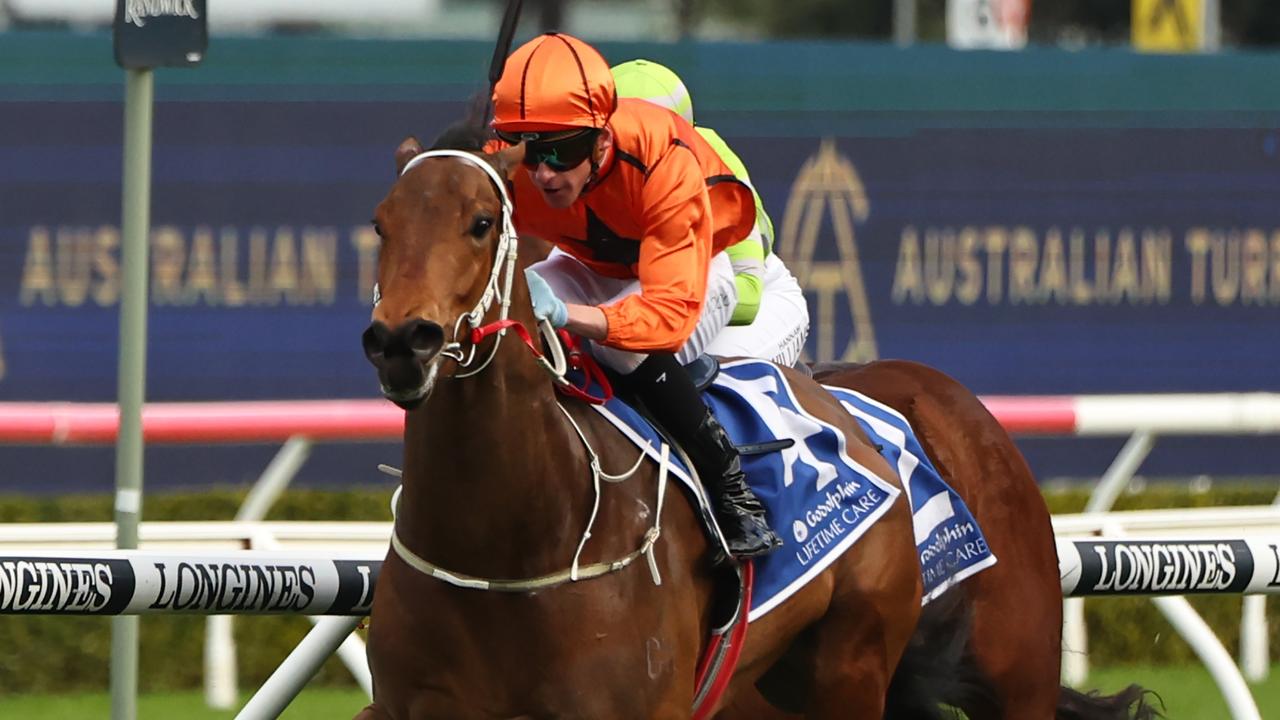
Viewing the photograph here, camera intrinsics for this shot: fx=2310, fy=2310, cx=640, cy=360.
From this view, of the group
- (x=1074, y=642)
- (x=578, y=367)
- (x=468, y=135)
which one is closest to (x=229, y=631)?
(x=1074, y=642)

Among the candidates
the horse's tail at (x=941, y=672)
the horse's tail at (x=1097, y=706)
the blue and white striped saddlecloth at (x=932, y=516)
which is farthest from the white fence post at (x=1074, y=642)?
the blue and white striped saddlecloth at (x=932, y=516)

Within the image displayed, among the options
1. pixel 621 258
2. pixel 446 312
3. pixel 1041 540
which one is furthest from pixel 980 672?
pixel 446 312

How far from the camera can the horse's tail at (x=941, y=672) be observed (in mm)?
4439

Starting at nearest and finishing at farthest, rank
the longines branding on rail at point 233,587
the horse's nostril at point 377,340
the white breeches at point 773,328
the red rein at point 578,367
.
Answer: the horse's nostril at point 377,340
the red rein at point 578,367
the longines branding on rail at point 233,587
the white breeches at point 773,328

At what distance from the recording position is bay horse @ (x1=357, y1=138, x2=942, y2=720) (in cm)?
321

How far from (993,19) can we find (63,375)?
7.50 m

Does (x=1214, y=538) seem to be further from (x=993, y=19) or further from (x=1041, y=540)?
(x=993, y=19)

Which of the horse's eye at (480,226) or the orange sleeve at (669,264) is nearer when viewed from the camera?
the horse's eye at (480,226)

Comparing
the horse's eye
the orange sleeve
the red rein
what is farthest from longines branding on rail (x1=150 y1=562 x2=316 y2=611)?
the horse's eye

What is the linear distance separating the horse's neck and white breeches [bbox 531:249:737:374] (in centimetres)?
56

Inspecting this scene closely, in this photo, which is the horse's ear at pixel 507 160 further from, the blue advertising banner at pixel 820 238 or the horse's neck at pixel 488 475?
the blue advertising banner at pixel 820 238

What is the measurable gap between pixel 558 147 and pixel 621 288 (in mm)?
509

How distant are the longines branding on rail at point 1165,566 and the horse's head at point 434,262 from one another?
1812 millimetres

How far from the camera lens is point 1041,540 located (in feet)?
15.1
